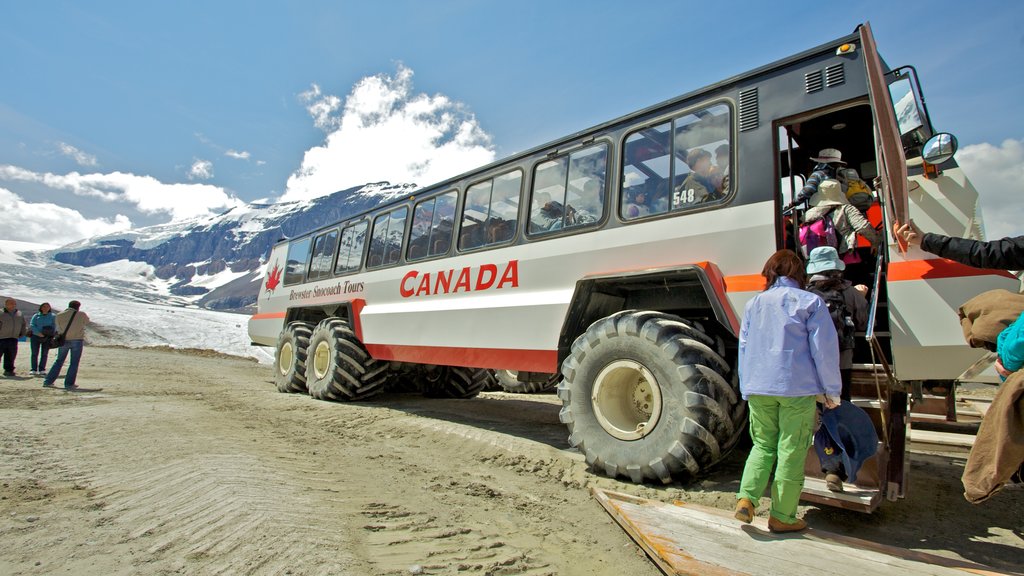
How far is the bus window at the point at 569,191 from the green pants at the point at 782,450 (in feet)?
8.30

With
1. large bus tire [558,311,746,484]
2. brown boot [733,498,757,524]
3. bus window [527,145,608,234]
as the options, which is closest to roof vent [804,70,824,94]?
bus window [527,145,608,234]

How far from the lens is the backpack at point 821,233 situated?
3928mm

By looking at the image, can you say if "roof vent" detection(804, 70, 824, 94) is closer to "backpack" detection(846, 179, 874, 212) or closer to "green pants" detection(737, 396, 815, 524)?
"backpack" detection(846, 179, 874, 212)

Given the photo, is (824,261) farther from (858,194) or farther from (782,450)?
(782,450)

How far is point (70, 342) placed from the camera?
10.2 metres

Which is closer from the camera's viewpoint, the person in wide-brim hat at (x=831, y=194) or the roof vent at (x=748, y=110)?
the person in wide-brim hat at (x=831, y=194)

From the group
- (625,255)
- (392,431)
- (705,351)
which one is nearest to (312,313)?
(392,431)

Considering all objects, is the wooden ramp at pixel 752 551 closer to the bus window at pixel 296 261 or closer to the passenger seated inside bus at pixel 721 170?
the passenger seated inside bus at pixel 721 170

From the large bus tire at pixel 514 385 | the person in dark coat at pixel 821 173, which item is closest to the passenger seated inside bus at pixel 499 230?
the person in dark coat at pixel 821 173

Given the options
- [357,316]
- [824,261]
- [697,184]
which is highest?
[697,184]

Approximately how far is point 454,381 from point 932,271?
789 centimetres

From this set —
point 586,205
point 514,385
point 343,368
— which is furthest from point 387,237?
point 514,385

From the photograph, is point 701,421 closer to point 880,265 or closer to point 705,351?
point 705,351

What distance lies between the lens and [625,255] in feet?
15.5
